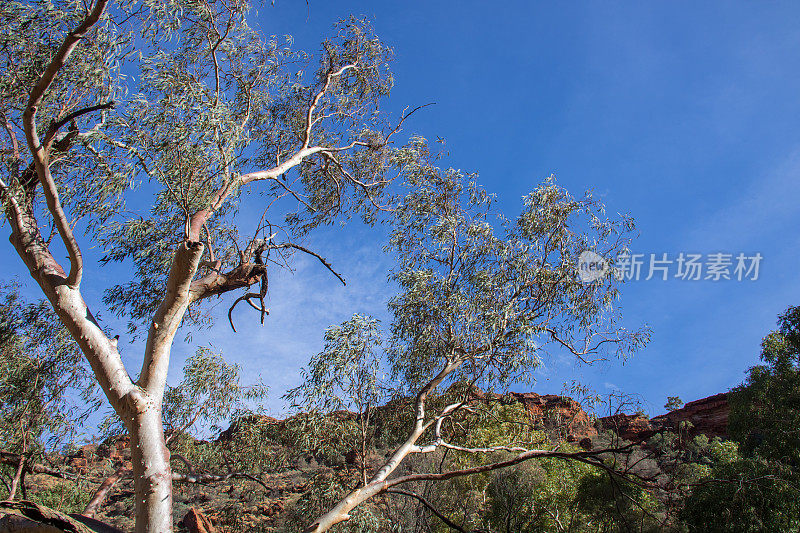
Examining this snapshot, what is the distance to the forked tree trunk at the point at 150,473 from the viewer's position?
3.56 m

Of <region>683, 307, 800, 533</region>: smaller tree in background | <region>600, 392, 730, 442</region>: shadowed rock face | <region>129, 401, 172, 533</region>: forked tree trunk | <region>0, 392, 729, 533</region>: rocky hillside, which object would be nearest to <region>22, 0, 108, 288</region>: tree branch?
<region>129, 401, 172, 533</region>: forked tree trunk

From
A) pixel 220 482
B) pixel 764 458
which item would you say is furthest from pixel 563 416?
pixel 220 482

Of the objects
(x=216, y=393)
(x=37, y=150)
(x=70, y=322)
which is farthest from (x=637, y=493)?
(x=37, y=150)

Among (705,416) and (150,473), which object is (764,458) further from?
(705,416)

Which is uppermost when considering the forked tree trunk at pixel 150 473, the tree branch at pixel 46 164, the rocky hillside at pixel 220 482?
the tree branch at pixel 46 164

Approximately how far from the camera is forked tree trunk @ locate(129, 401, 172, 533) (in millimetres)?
3557

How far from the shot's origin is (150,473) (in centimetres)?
366

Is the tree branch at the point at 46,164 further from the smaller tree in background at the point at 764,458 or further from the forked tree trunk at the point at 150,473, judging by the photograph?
the smaller tree in background at the point at 764,458

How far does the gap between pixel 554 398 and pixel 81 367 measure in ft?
103

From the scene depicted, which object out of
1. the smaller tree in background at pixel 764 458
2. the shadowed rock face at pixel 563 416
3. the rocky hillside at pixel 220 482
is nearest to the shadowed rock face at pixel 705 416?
the shadowed rock face at pixel 563 416

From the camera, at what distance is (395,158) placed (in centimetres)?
838

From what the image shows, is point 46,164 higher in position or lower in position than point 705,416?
lower

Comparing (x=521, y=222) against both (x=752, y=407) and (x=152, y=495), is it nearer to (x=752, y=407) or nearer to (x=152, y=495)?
(x=152, y=495)

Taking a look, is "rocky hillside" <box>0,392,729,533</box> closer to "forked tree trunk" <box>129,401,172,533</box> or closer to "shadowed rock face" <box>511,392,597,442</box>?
"shadowed rock face" <box>511,392,597,442</box>
